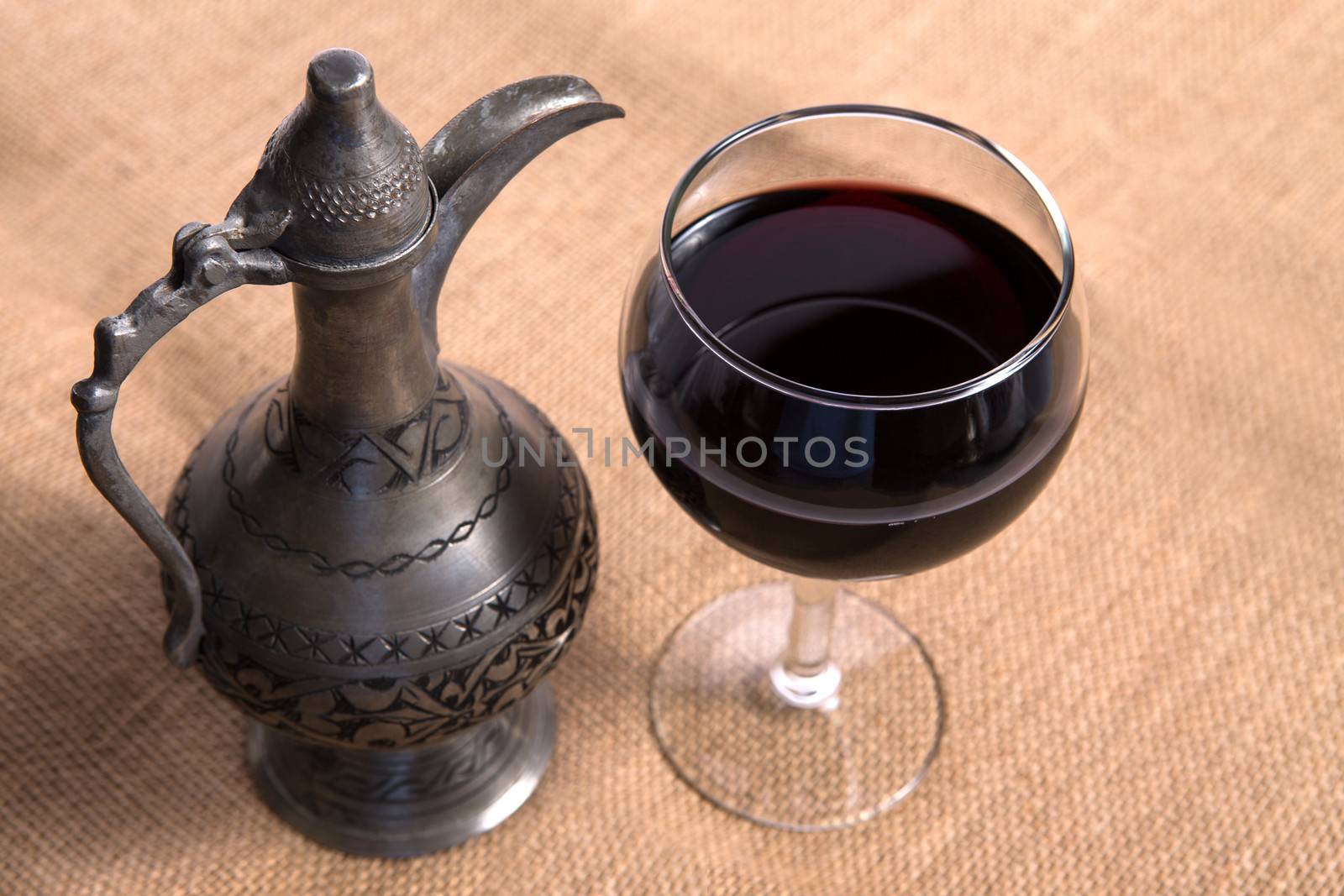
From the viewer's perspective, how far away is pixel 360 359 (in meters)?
0.65

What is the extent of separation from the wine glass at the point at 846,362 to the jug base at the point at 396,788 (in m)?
0.10

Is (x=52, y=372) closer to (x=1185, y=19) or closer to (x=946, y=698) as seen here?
(x=946, y=698)

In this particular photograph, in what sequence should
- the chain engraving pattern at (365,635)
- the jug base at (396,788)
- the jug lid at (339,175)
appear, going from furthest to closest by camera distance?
the jug base at (396,788), the chain engraving pattern at (365,635), the jug lid at (339,175)

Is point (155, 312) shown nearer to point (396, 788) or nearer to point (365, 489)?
point (365, 489)

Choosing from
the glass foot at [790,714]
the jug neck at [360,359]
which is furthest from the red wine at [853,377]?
the glass foot at [790,714]

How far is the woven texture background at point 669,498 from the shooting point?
84 cm

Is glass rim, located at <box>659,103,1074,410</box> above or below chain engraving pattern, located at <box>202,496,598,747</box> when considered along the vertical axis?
above

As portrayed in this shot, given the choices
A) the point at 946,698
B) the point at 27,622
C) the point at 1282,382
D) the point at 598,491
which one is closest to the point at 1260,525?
the point at 1282,382

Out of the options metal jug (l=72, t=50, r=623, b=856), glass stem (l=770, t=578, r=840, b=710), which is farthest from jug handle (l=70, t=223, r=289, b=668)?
glass stem (l=770, t=578, r=840, b=710)

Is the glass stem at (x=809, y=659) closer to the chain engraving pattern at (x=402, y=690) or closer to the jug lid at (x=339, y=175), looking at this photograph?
the chain engraving pattern at (x=402, y=690)

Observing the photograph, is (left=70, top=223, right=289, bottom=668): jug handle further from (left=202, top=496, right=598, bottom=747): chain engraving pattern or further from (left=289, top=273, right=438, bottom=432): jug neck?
(left=202, top=496, right=598, bottom=747): chain engraving pattern

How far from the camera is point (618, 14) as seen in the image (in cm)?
120

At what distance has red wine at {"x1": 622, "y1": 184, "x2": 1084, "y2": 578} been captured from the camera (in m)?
0.64

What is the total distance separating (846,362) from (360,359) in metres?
0.23
